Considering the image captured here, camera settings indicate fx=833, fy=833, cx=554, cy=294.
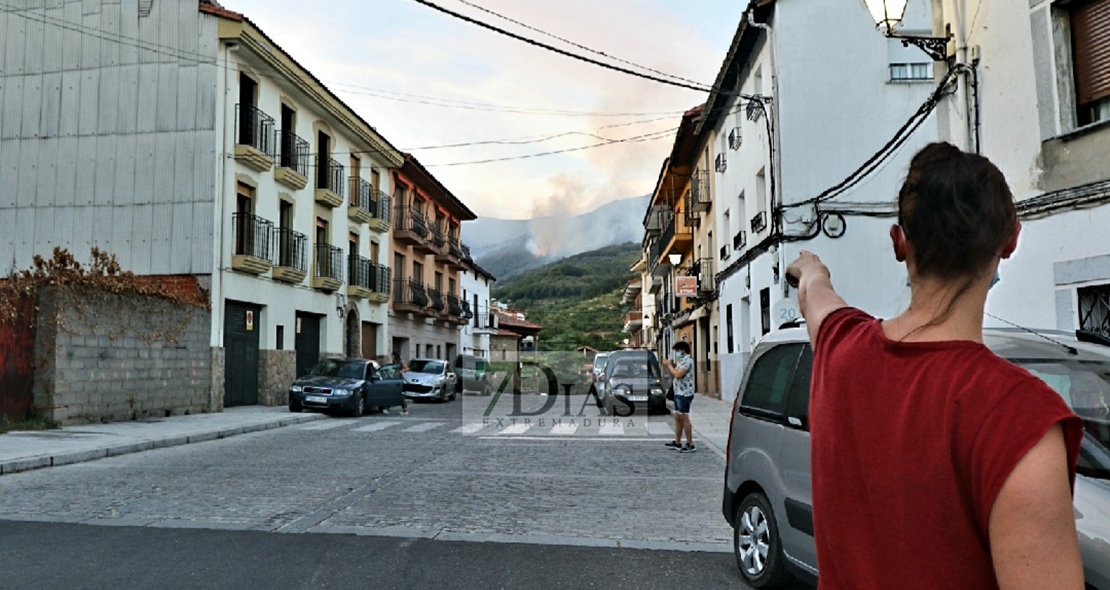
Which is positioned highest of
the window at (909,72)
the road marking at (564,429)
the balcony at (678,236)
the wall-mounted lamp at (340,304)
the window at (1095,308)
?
the window at (909,72)

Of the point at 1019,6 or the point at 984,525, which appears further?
the point at 1019,6

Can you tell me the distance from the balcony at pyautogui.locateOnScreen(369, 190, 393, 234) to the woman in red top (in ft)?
105

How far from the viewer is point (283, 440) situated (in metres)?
14.4

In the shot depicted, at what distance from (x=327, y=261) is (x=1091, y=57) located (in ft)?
76.6

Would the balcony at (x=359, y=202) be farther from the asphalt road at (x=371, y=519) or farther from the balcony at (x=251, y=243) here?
the asphalt road at (x=371, y=519)

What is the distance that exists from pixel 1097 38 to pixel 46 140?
23.7 meters

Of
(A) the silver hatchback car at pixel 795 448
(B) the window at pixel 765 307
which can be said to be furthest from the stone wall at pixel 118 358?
(A) the silver hatchback car at pixel 795 448

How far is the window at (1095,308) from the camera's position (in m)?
8.47

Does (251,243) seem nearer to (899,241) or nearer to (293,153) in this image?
(293,153)

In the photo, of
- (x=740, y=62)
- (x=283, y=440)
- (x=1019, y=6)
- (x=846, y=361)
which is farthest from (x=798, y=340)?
(x=740, y=62)

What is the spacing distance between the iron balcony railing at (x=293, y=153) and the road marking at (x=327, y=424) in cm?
931

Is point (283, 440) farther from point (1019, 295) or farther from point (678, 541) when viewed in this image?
point (1019, 295)

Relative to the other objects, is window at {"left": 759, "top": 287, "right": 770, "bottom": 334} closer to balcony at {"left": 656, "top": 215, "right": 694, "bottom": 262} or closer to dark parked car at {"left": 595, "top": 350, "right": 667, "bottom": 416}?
dark parked car at {"left": 595, "top": 350, "right": 667, "bottom": 416}

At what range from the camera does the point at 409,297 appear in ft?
121
